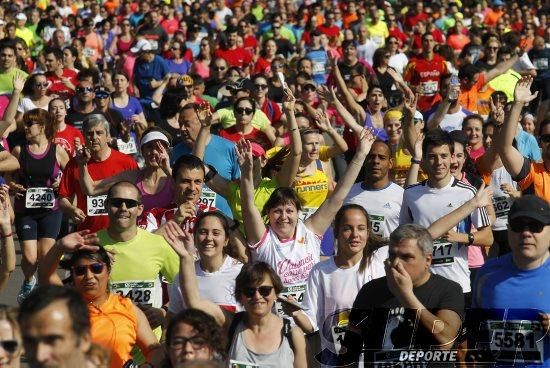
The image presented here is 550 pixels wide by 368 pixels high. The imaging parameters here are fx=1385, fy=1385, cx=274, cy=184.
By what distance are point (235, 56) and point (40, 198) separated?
29.8 feet

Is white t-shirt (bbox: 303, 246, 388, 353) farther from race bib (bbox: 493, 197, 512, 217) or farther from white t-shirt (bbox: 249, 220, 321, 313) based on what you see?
race bib (bbox: 493, 197, 512, 217)

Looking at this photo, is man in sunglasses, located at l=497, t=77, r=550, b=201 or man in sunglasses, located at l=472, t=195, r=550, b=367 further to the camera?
man in sunglasses, located at l=497, t=77, r=550, b=201

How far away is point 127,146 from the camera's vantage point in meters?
12.4

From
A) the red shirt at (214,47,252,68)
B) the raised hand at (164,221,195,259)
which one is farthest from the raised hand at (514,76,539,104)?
the red shirt at (214,47,252,68)

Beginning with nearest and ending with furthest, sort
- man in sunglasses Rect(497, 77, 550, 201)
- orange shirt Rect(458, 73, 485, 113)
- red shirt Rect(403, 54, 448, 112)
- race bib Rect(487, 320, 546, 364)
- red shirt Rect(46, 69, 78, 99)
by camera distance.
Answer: race bib Rect(487, 320, 546, 364), man in sunglasses Rect(497, 77, 550, 201), orange shirt Rect(458, 73, 485, 113), red shirt Rect(46, 69, 78, 99), red shirt Rect(403, 54, 448, 112)

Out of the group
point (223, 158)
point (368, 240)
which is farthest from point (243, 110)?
point (368, 240)

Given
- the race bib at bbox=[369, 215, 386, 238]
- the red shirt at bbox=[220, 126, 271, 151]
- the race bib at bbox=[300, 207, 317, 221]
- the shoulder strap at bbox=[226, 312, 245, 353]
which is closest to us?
the shoulder strap at bbox=[226, 312, 245, 353]

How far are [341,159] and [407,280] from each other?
6.90 meters

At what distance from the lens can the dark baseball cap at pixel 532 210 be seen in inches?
245

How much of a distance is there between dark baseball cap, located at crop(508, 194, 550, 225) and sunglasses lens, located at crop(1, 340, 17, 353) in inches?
93.1

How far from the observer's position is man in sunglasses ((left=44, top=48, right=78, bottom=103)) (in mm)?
15367

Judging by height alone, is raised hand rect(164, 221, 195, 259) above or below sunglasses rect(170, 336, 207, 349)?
above

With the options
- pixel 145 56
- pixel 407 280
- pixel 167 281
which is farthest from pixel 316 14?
pixel 407 280

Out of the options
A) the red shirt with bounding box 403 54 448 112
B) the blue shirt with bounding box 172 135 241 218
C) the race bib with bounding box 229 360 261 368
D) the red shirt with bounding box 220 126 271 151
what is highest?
the red shirt with bounding box 403 54 448 112
